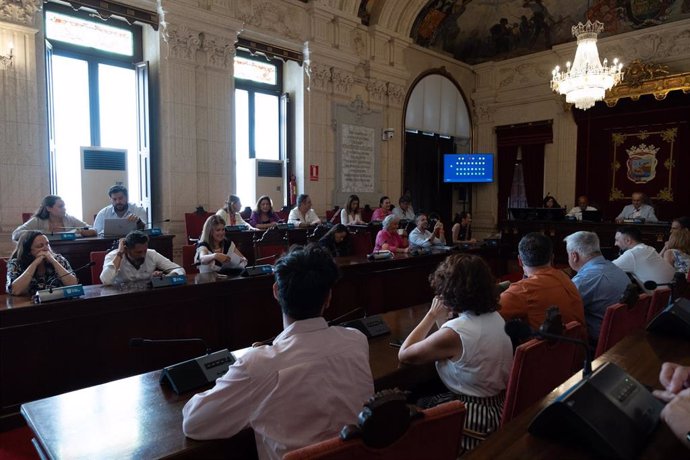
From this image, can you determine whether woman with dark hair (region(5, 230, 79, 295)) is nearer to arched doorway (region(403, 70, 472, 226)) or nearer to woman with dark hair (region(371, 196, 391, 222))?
woman with dark hair (region(371, 196, 391, 222))

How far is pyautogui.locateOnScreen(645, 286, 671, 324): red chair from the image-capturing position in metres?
2.67

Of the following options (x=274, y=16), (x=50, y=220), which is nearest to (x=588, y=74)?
(x=274, y=16)

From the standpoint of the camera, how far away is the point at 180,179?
6.97m

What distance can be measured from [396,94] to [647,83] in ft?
16.0

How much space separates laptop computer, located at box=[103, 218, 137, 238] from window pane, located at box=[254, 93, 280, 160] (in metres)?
3.63

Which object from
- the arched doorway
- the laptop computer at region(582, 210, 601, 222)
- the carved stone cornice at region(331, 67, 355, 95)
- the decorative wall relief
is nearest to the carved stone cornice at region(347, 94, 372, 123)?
the carved stone cornice at region(331, 67, 355, 95)

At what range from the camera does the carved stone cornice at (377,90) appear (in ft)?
31.6

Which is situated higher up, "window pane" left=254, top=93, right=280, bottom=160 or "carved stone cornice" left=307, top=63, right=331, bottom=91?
"carved stone cornice" left=307, top=63, right=331, bottom=91

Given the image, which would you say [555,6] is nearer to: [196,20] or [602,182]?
[602,182]

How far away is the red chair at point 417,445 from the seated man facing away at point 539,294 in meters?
1.28

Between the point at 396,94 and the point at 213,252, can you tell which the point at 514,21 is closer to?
the point at 396,94

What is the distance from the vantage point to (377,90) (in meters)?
9.76

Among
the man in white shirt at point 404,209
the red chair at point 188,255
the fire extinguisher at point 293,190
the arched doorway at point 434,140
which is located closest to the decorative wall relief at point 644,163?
the arched doorway at point 434,140

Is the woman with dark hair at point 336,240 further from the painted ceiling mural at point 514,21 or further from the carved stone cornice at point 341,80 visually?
the painted ceiling mural at point 514,21
